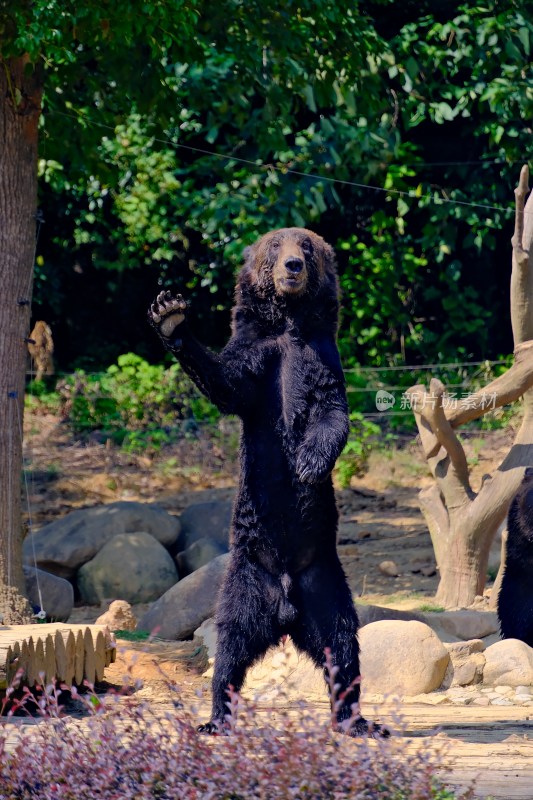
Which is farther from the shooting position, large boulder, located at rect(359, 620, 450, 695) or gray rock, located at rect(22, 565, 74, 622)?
gray rock, located at rect(22, 565, 74, 622)

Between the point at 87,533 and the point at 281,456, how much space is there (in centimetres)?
517

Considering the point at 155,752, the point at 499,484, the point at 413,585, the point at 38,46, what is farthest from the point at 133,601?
the point at 155,752

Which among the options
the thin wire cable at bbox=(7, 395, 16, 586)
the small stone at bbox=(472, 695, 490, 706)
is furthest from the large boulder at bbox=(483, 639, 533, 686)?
the thin wire cable at bbox=(7, 395, 16, 586)

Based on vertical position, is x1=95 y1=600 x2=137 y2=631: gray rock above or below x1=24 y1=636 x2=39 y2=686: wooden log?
below

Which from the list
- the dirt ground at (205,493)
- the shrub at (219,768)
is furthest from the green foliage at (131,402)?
the shrub at (219,768)

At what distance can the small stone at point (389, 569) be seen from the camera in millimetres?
9914

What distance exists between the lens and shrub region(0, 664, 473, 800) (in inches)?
134

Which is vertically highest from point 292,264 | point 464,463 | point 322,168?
point 322,168

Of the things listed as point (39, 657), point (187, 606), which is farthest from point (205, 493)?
point (39, 657)

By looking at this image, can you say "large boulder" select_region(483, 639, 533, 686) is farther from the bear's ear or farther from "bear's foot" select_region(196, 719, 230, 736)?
the bear's ear

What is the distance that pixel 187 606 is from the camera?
8094 mm

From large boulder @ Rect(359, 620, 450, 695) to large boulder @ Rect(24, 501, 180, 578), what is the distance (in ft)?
12.6

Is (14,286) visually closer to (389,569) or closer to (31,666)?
(31,666)

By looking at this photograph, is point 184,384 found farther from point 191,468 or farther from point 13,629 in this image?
point 13,629
